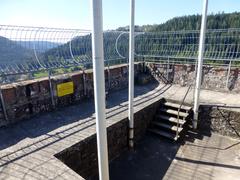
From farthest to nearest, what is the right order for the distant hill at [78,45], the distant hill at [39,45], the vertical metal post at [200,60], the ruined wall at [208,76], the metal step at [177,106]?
the ruined wall at [208,76]
the metal step at [177,106]
the vertical metal post at [200,60]
the distant hill at [39,45]
the distant hill at [78,45]

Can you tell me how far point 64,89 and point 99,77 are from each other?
11.1ft

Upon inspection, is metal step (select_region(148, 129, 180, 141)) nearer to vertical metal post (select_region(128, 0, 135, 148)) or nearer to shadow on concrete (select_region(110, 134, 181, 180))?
shadow on concrete (select_region(110, 134, 181, 180))

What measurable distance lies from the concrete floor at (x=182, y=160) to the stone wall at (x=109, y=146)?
0.28 m

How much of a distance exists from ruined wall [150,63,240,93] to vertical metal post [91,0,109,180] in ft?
18.6

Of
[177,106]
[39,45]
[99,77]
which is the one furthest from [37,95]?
[177,106]

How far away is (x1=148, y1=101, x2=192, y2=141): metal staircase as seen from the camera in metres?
5.35

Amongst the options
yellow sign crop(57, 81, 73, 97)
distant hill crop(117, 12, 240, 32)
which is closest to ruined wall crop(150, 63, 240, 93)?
distant hill crop(117, 12, 240, 32)

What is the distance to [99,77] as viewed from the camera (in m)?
2.27

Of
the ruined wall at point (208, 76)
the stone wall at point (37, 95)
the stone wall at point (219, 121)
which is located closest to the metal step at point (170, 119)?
the stone wall at point (219, 121)

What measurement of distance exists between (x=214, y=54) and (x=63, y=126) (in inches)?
216

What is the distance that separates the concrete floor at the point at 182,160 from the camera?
4.02 m

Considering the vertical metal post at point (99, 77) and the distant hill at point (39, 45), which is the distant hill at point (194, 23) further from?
the vertical metal post at point (99, 77)

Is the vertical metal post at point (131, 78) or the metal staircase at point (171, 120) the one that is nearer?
the vertical metal post at point (131, 78)

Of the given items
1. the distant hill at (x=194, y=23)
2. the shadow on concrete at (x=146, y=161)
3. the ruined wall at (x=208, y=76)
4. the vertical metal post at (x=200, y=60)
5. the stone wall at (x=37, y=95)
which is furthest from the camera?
the distant hill at (x=194, y=23)
